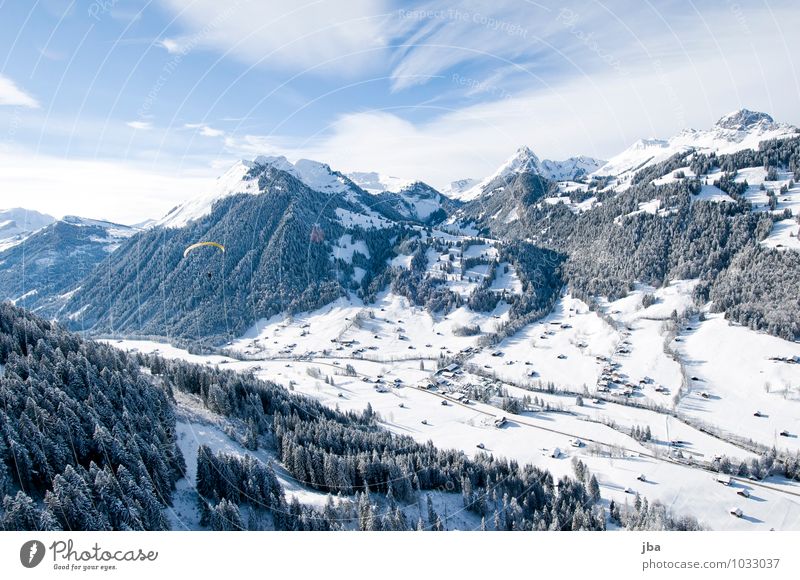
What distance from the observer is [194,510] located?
45.0 meters

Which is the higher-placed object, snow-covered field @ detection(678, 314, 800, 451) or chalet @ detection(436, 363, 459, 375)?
snow-covered field @ detection(678, 314, 800, 451)

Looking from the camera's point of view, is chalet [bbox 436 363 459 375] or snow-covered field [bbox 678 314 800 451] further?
chalet [bbox 436 363 459 375]

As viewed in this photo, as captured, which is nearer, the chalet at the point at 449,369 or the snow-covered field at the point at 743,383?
the snow-covered field at the point at 743,383

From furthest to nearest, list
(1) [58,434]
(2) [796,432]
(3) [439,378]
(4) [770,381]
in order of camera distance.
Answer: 1. (3) [439,378]
2. (4) [770,381]
3. (2) [796,432]
4. (1) [58,434]

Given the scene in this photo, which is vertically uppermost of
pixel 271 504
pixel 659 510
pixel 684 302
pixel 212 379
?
pixel 684 302

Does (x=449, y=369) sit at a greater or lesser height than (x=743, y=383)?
lesser

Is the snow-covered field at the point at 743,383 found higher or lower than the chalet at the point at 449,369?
higher

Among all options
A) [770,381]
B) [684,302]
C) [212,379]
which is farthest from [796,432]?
[212,379]

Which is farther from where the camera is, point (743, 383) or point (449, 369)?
point (449, 369)

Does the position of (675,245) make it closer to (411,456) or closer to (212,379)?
(411,456)

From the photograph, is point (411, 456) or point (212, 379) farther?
point (212, 379)

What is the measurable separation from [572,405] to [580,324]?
65.9m
